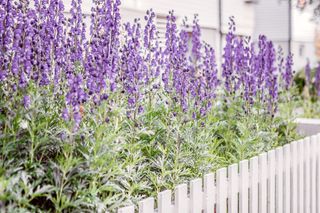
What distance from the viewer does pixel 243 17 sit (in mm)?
13961

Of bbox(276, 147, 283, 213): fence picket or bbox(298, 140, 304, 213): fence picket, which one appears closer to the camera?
bbox(276, 147, 283, 213): fence picket

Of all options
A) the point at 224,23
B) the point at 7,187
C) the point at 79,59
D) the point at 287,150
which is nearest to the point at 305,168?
the point at 287,150

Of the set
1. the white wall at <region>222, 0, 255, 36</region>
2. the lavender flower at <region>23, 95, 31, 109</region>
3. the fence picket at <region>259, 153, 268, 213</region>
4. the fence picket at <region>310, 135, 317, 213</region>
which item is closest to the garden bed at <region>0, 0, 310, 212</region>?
the lavender flower at <region>23, 95, 31, 109</region>

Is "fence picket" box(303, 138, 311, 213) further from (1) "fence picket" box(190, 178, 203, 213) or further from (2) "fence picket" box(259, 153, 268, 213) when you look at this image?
(1) "fence picket" box(190, 178, 203, 213)

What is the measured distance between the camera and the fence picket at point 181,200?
271cm

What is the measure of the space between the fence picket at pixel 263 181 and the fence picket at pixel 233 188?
1.06 feet

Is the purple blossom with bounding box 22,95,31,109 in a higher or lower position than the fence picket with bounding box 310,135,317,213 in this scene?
higher

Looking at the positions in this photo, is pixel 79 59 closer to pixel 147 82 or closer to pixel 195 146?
pixel 147 82

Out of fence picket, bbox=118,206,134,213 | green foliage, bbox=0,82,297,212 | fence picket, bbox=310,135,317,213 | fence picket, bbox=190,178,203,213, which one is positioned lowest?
fence picket, bbox=310,135,317,213

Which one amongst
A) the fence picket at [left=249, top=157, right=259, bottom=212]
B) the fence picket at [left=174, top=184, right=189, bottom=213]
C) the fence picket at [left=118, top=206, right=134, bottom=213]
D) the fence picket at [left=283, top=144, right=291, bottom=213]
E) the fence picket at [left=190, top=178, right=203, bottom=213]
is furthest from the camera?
the fence picket at [left=283, top=144, right=291, bottom=213]

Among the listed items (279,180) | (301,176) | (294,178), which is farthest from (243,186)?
(301,176)

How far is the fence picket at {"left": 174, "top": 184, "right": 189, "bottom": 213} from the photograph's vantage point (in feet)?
8.87

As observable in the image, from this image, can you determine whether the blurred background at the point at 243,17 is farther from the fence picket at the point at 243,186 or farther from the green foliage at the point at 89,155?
the fence picket at the point at 243,186

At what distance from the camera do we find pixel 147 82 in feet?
12.0
